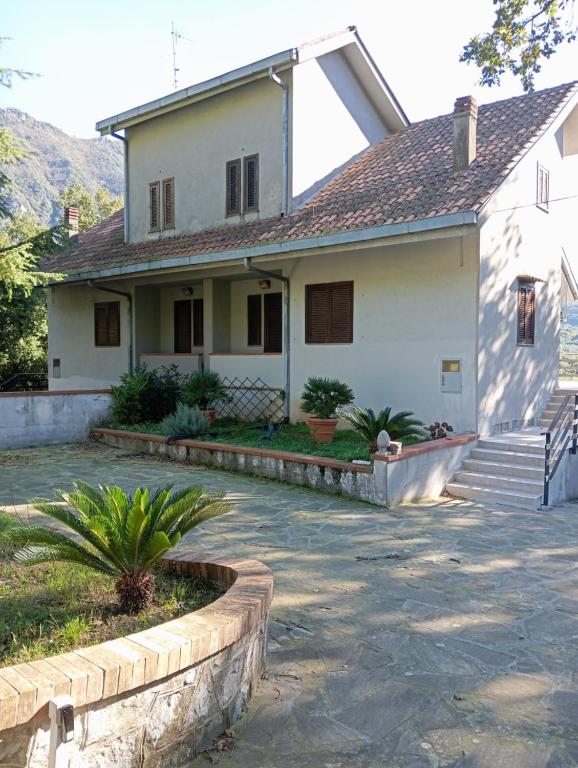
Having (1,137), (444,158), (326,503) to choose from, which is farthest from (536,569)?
(1,137)

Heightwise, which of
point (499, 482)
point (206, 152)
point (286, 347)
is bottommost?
point (499, 482)

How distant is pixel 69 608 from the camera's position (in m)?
3.99

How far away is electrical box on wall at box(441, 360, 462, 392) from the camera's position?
34.3 ft

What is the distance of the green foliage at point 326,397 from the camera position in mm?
10727

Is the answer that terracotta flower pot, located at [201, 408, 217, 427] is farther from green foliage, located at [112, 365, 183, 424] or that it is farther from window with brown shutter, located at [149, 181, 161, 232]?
window with brown shutter, located at [149, 181, 161, 232]

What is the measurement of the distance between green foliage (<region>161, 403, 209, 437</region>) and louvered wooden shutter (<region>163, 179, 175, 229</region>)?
226 inches

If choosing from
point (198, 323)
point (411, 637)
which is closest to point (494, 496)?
point (411, 637)

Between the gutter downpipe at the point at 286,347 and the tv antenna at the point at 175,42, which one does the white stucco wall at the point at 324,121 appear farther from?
the tv antenna at the point at 175,42

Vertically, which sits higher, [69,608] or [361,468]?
[361,468]

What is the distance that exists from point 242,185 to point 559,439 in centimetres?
862

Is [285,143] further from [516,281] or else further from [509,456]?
[509,456]

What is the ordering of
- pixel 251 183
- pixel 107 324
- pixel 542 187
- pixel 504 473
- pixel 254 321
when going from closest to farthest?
pixel 504 473, pixel 542 187, pixel 251 183, pixel 254 321, pixel 107 324

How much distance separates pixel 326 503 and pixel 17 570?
14.9ft

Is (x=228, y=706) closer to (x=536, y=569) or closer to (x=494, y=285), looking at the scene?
(x=536, y=569)
